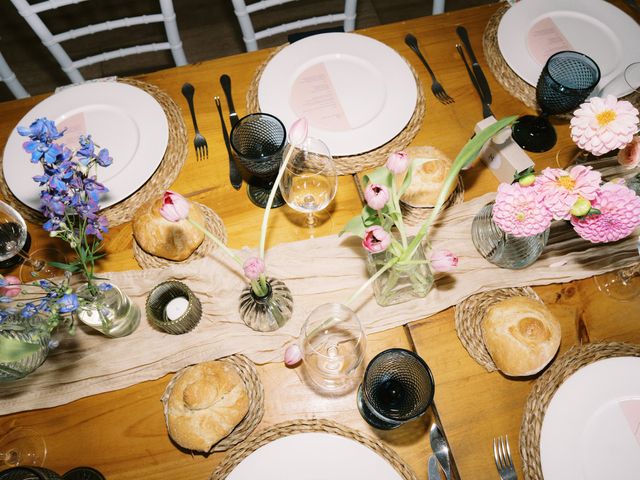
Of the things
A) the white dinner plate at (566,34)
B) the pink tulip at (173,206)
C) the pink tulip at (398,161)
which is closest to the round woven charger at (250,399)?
the pink tulip at (173,206)

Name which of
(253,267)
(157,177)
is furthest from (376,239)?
(157,177)

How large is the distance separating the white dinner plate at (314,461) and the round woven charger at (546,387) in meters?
0.25

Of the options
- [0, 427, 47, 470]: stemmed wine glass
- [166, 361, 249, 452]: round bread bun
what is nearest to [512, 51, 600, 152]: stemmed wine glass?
[166, 361, 249, 452]: round bread bun

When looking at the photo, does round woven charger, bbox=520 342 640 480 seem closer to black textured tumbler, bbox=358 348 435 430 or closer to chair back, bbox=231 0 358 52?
black textured tumbler, bbox=358 348 435 430

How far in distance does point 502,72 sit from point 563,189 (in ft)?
2.05

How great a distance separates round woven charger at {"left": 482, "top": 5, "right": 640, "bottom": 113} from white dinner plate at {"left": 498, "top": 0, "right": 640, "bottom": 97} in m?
0.02

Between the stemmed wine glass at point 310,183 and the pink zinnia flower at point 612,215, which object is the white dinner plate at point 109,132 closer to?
the stemmed wine glass at point 310,183

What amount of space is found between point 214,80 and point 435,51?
623 millimetres

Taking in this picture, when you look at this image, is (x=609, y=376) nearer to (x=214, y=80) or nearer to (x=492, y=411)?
(x=492, y=411)

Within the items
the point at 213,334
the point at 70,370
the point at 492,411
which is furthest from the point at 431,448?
the point at 70,370

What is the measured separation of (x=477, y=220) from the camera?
1093mm

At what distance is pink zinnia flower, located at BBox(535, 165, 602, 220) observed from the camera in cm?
78

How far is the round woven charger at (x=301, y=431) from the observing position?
2.87 feet

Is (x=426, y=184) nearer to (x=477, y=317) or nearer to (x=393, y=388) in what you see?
(x=477, y=317)
